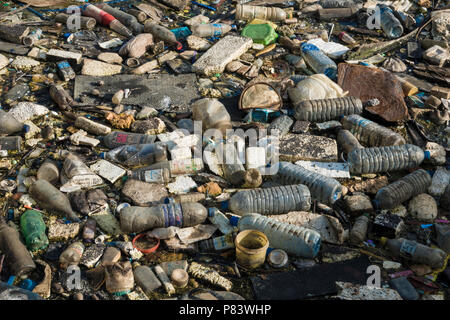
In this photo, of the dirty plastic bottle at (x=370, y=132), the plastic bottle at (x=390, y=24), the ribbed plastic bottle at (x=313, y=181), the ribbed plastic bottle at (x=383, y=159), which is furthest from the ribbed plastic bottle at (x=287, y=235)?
the plastic bottle at (x=390, y=24)

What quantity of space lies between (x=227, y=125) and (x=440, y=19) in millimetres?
5249

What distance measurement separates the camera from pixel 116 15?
7758 mm

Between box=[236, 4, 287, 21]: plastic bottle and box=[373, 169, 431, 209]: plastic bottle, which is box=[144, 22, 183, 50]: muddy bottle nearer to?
box=[236, 4, 287, 21]: plastic bottle

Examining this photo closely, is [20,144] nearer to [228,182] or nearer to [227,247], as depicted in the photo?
[228,182]

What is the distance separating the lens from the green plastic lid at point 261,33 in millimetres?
7355

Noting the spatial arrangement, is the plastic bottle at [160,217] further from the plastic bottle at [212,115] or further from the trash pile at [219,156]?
the plastic bottle at [212,115]

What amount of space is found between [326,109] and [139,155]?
253 cm

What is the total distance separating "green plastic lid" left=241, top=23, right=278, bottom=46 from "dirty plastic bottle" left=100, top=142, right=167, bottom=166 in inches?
132

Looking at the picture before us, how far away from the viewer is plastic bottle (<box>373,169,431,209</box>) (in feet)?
14.6

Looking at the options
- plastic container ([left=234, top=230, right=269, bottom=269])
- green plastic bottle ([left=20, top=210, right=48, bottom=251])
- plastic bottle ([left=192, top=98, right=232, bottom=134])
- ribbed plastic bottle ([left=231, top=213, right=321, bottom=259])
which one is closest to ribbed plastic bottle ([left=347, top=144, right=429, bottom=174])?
ribbed plastic bottle ([left=231, top=213, right=321, bottom=259])

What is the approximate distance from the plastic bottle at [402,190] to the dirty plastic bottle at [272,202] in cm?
79

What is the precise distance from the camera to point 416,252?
12.7 feet

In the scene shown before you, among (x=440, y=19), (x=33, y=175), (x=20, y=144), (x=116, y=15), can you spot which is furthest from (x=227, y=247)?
(x=440, y=19)

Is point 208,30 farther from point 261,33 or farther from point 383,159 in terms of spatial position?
point 383,159
